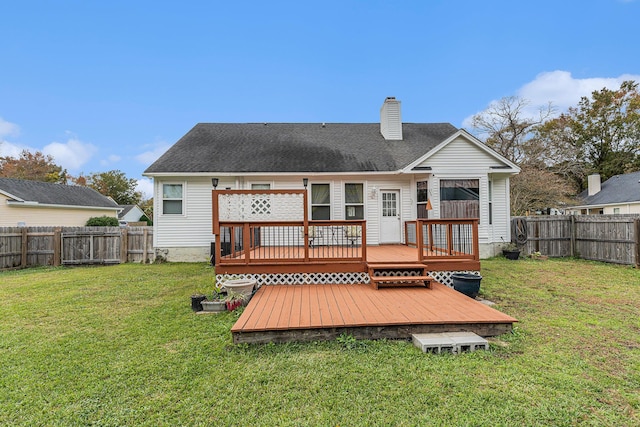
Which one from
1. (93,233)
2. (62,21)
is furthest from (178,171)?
(62,21)

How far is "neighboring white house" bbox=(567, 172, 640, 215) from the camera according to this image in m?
18.6

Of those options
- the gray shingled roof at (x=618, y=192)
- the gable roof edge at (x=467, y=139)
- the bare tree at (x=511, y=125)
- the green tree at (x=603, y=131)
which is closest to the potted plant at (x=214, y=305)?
the gable roof edge at (x=467, y=139)

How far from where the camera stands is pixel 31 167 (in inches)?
1267

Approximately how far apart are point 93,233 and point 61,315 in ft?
23.6

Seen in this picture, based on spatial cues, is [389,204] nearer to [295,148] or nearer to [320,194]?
[320,194]

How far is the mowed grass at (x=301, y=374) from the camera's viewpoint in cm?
231

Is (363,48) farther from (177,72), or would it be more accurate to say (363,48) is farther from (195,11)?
(177,72)

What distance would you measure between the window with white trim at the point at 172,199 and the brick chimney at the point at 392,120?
872 centimetres

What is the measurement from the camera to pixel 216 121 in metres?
13.8

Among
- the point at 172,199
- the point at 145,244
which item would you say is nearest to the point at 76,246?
the point at 145,244

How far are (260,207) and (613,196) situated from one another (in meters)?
26.1

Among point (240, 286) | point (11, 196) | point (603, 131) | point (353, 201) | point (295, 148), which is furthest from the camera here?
point (603, 131)

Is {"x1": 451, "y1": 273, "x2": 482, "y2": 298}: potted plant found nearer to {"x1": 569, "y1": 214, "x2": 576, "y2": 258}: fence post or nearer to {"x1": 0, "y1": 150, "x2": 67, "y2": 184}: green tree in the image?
{"x1": 569, "y1": 214, "x2": 576, "y2": 258}: fence post

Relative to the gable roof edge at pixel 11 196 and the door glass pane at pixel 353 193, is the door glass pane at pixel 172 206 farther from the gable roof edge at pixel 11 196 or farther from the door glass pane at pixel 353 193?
the gable roof edge at pixel 11 196
